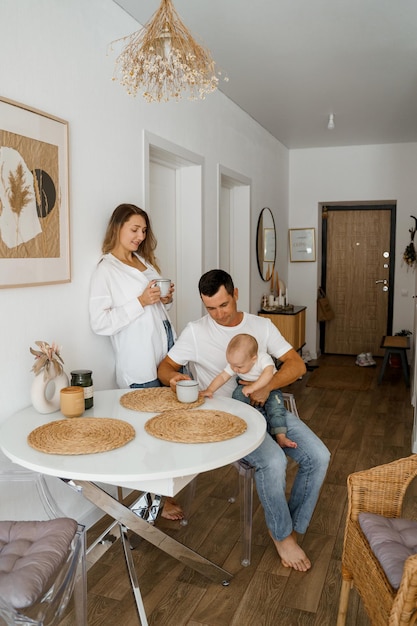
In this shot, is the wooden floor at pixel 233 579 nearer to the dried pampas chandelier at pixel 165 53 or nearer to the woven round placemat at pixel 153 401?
the woven round placemat at pixel 153 401

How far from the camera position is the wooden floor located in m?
2.03

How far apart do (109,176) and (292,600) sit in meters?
2.04

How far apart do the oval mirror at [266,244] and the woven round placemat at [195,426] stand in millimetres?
3648

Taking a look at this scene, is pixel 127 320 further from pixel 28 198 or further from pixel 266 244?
pixel 266 244

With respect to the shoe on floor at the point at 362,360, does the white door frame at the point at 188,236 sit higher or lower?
higher

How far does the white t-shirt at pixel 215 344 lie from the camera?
102 inches

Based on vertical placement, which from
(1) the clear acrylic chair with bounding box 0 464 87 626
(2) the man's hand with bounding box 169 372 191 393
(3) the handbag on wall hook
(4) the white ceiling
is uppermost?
(4) the white ceiling

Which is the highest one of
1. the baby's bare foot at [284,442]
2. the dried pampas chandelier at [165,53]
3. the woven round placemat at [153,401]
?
the dried pampas chandelier at [165,53]

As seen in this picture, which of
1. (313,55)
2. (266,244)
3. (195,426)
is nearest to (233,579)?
(195,426)

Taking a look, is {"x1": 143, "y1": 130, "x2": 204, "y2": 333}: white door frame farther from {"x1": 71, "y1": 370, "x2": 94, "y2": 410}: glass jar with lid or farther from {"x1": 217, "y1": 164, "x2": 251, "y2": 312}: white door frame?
{"x1": 71, "y1": 370, "x2": 94, "y2": 410}: glass jar with lid

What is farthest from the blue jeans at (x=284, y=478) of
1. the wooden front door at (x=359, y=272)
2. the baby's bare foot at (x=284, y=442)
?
the wooden front door at (x=359, y=272)

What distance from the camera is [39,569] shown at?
1.47m

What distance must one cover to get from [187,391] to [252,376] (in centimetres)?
43

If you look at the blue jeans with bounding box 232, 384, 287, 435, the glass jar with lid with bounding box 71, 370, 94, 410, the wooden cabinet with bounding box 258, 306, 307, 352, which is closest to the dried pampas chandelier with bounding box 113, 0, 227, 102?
the glass jar with lid with bounding box 71, 370, 94, 410
